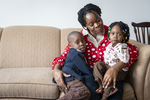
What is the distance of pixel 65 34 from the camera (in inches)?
73.1

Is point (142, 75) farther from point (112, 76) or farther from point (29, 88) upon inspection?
point (29, 88)

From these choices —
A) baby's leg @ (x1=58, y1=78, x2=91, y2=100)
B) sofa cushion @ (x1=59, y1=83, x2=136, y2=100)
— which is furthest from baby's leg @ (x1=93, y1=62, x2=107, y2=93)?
sofa cushion @ (x1=59, y1=83, x2=136, y2=100)

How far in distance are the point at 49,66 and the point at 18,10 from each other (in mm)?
1129

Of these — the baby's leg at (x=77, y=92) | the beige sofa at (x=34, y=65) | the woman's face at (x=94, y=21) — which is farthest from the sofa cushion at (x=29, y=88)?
the woman's face at (x=94, y=21)

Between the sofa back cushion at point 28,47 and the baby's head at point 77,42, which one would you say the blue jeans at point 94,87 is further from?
the sofa back cushion at point 28,47

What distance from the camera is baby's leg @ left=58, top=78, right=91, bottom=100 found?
95 cm

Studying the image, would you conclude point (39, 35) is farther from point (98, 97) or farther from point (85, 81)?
point (98, 97)

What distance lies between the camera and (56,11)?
2170 millimetres

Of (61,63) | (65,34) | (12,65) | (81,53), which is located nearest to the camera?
(81,53)

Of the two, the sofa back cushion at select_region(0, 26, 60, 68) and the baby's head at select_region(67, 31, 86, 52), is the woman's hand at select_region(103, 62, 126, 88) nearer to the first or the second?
the baby's head at select_region(67, 31, 86, 52)

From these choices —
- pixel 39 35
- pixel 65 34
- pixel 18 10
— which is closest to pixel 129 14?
pixel 65 34

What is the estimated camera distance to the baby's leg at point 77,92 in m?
0.95

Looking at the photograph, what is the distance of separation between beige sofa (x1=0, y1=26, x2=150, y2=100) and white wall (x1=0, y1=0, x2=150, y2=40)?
1.14 feet

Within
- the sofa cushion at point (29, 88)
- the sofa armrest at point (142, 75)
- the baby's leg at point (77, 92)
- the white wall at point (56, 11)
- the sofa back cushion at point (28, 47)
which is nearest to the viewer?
the baby's leg at point (77, 92)
